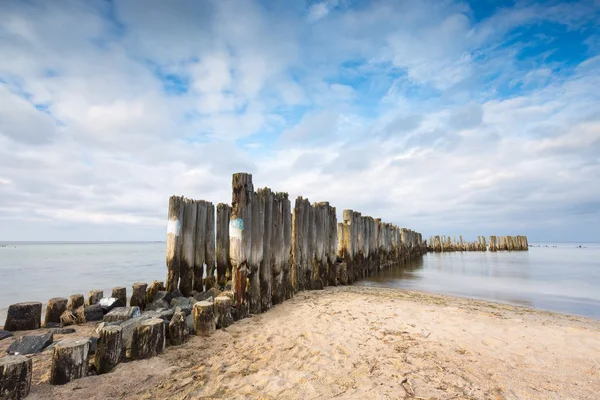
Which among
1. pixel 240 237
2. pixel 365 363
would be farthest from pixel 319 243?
pixel 365 363

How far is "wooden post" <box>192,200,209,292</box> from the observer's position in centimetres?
759

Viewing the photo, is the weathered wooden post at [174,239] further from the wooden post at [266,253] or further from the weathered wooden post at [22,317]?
the weathered wooden post at [22,317]

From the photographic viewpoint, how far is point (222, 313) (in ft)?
16.3

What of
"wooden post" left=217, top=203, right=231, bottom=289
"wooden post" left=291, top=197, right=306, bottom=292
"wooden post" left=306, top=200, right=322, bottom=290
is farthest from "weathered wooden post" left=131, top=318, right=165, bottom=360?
"wooden post" left=306, top=200, right=322, bottom=290

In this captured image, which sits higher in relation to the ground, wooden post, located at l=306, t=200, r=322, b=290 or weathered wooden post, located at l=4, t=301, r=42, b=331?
wooden post, located at l=306, t=200, r=322, b=290

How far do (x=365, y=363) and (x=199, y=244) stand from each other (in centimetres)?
532

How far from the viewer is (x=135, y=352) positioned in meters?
3.73

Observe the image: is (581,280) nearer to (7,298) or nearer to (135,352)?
(135,352)

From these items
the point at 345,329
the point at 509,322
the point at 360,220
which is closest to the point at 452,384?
the point at 345,329

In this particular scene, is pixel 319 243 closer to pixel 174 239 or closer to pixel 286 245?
pixel 286 245

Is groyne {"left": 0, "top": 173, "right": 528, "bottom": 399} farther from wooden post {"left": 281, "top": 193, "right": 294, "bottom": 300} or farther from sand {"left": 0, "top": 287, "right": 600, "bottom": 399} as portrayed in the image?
sand {"left": 0, "top": 287, "right": 600, "bottom": 399}

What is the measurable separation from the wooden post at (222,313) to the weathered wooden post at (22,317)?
127 inches

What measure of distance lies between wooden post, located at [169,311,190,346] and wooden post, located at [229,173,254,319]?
1296 mm

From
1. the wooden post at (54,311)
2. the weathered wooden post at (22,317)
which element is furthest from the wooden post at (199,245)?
the weathered wooden post at (22,317)
